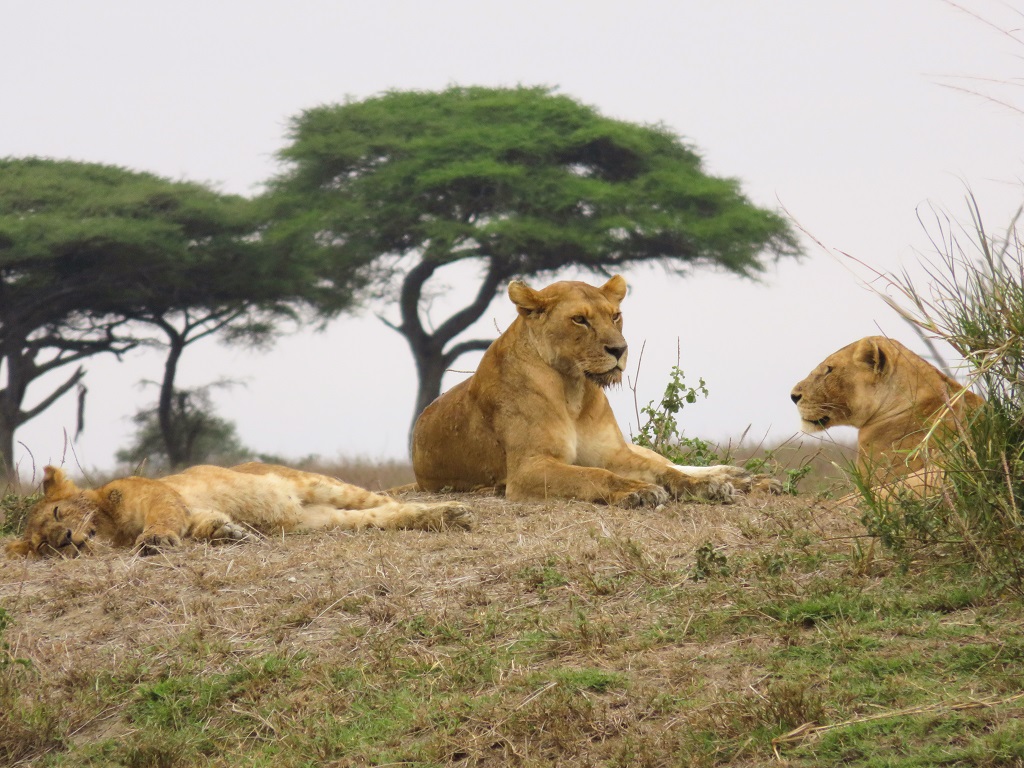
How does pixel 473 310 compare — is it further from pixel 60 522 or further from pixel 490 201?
pixel 60 522

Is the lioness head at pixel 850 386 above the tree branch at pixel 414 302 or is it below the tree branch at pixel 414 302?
below

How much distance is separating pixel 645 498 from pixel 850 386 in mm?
1141

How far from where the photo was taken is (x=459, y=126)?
25828 mm

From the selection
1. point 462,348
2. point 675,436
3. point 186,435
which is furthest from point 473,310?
point 675,436

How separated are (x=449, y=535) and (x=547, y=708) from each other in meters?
2.27

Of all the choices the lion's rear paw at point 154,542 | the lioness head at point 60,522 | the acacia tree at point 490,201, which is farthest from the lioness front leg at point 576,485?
the acacia tree at point 490,201

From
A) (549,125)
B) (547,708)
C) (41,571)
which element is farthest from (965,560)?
(549,125)

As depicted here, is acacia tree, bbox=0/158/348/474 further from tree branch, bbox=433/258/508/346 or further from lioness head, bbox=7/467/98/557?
lioness head, bbox=7/467/98/557

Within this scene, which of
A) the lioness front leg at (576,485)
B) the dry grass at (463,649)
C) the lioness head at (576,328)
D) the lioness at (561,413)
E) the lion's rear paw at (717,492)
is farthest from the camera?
the lioness head at (576,328)

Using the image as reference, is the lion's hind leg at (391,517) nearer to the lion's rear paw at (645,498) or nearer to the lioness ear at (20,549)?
the lion's rear paw at (645,498)

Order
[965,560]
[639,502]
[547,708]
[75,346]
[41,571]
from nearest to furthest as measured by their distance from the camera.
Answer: [547,708], [965,560], [41,571], [639,502], [75,346]

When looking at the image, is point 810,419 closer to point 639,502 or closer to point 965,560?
point 639,502

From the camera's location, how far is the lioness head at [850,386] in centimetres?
675

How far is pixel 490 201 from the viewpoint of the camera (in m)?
25.0
